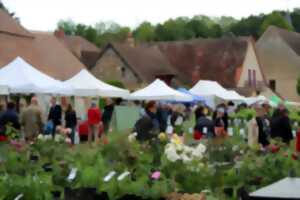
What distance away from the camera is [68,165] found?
9867 millimetres

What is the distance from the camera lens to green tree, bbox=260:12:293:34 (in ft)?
371

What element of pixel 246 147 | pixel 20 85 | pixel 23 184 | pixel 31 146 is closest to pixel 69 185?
pixel 23 184

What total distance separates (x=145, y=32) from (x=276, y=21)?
19555mm

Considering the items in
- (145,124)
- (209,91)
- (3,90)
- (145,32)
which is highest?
(145,32)

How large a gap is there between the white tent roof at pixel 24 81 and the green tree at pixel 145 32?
89225 mm

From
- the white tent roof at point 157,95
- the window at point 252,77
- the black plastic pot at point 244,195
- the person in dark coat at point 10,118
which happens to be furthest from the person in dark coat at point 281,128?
the window at point 252,77

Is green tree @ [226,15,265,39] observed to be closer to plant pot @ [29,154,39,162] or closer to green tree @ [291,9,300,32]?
green tree @ [291,9,300,32]

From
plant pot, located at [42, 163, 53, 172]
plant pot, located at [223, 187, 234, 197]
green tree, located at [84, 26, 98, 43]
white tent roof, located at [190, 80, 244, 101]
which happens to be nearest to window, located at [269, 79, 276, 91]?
green tree, located at [84, 26, 98, 43]

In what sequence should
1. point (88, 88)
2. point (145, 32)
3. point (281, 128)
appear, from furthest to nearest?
point (145, 32) < point (88, 88) < point (281, 128)

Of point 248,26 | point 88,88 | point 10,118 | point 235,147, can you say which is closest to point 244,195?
point 235,147

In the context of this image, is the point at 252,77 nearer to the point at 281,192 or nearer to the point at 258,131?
the point at 258,131

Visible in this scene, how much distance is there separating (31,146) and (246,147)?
3379mm

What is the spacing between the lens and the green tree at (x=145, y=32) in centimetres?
11514

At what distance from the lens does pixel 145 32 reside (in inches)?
4761
